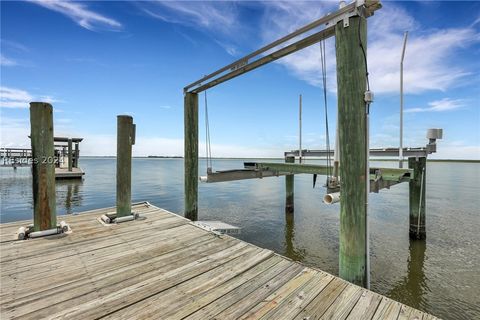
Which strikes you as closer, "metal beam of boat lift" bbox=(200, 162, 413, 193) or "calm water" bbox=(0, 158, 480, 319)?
"calm water" bbox=(0, 158, 480, 319)

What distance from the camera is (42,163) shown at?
482 cm

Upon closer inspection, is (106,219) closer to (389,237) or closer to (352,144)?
(352,144)

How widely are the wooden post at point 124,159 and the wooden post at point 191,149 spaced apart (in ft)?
6.69

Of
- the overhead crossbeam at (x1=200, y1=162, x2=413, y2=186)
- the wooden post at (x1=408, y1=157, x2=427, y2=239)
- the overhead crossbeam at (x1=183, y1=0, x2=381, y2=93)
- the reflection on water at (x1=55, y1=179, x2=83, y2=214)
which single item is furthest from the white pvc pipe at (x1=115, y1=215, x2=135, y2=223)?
the reflection on water at (x1=55, y1=179, x2=83, y2=214)

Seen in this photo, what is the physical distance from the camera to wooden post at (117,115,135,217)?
5.95m

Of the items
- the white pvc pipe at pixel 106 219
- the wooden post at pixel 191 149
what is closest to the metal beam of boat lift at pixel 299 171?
the wooden post at pixel 191 149

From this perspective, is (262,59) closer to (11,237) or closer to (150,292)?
(150,292)

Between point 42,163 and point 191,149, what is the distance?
3.94 metres

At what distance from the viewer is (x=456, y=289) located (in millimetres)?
5711

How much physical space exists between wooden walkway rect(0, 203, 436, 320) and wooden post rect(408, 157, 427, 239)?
7057 mm

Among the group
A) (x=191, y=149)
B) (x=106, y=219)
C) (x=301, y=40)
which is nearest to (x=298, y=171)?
(x=191, y=149)

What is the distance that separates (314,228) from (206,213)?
6033 mm

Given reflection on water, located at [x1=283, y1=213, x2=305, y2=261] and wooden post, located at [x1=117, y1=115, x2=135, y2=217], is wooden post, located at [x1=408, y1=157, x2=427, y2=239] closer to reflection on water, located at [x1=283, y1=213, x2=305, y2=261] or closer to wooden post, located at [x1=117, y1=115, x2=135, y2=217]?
reflection on water, located at [x1=283, y1=213, x2=305, y2=261]

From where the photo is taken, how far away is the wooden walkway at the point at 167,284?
273cm
